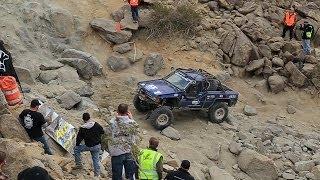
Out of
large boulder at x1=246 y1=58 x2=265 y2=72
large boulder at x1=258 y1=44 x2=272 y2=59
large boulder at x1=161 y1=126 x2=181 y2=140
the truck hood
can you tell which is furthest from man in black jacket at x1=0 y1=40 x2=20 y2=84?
large boulder at x1=258 y1=44 x2=272 y2=59

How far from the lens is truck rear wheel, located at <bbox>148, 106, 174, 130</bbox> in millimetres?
13781

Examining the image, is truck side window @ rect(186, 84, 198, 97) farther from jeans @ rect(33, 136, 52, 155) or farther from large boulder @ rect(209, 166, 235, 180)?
jeans @ rect(33, 136, 52, 155)

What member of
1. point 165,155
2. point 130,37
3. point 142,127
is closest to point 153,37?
point 130,37

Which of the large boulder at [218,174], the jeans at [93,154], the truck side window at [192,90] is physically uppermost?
the jeans at [93,154]

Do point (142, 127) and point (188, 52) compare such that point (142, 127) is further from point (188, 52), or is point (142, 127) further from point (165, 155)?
point (188, 52)

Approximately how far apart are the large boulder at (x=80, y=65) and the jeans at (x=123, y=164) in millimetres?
7682

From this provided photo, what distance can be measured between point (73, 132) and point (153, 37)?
9.06 m

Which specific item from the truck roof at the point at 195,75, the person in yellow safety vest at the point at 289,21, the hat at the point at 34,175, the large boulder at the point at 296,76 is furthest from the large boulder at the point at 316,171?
the hat at the point at 34,175

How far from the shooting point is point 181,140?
14.0 m

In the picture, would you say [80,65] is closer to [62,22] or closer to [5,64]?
[62,22]

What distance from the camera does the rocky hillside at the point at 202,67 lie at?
13609 millimetres

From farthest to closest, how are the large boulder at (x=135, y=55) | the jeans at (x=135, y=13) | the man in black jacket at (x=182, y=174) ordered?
the jeans at (x=135, y=13), the large boulder at (x=135, y=55), the man in black jacket at (x=182, y=174)

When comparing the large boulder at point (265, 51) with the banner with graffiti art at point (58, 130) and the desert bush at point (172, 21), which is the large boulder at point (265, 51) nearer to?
the desert bush at point (172, 21)

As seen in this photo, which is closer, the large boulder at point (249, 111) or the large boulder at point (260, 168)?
the large boulder at point (260, 168)
